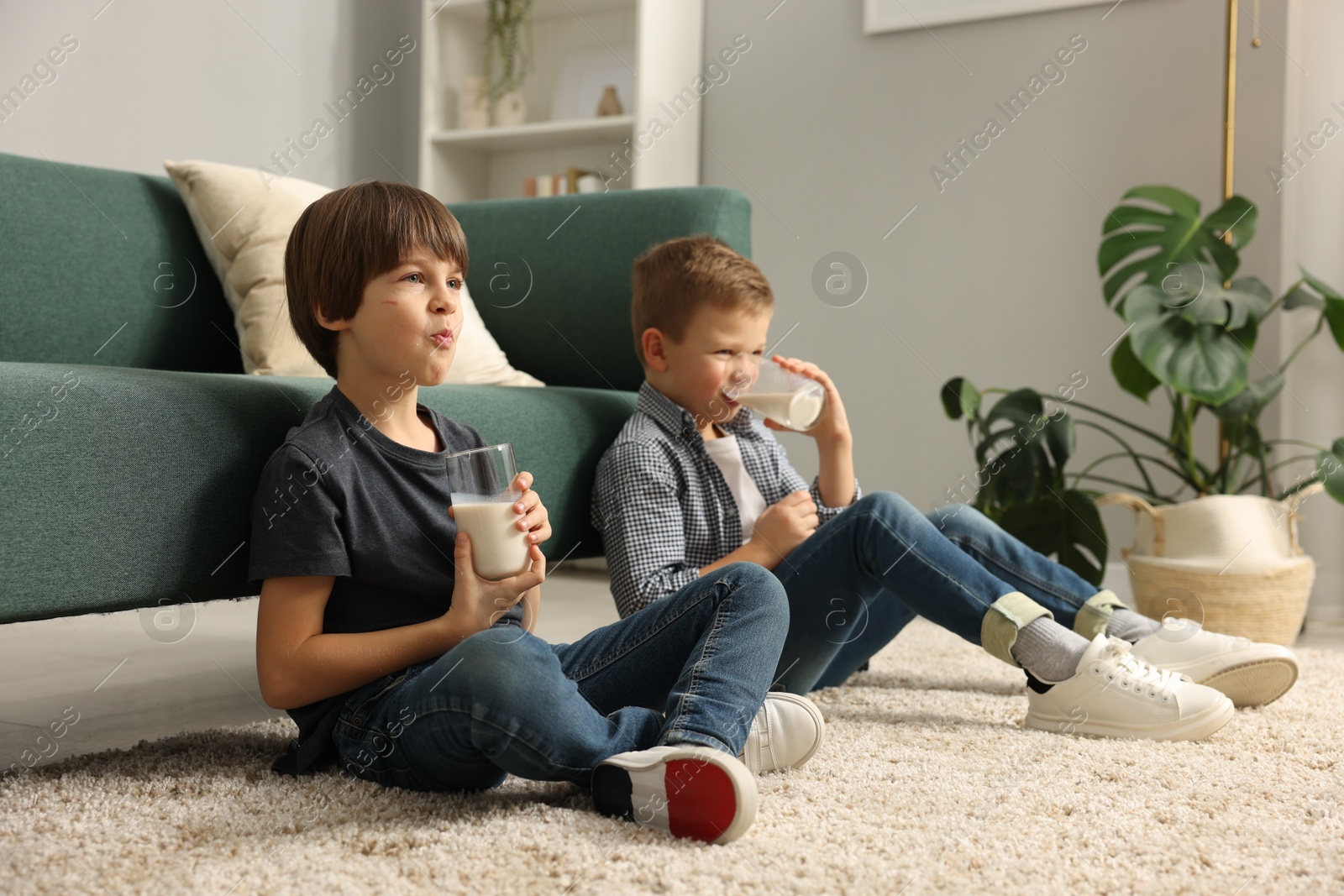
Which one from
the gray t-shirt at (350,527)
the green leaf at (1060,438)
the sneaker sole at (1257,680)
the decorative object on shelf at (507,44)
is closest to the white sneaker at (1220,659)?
the sneaker sole at (1257,680)

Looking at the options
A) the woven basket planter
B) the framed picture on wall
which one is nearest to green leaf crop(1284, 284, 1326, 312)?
the woven basket planter

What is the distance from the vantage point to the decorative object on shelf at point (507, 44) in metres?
3.25

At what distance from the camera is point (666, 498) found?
4.34 ft

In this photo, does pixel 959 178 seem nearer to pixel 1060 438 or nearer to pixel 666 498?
pixel 1060 438

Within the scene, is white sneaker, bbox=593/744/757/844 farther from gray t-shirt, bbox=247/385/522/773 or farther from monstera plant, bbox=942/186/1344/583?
monstera plant, bbox=942/186/1344/583

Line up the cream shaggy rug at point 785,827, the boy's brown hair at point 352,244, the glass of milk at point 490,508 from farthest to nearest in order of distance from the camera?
1. the boy's brown hair at point 352,244
2. the glass of milk at point 490,508
3. the cream shaggy rug at point 785,827

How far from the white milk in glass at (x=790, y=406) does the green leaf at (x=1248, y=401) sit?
1.16 m

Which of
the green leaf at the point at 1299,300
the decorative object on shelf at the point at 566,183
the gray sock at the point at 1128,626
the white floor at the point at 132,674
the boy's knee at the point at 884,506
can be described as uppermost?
the decorative object on shelf at the point at 566,183

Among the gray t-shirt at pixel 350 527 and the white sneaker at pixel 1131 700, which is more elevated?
the gray t-shirt at pixel 350 527

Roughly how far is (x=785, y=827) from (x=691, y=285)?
0.70 m

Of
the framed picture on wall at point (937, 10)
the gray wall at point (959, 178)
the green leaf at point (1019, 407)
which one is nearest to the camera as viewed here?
the green leaf at point (1019, 407)

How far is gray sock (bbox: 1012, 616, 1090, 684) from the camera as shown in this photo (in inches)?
47.9

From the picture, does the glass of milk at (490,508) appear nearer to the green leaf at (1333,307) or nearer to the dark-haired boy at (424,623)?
the dark-haired boy at (424,623)

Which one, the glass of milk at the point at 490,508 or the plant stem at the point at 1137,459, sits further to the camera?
the plant stem at the point at 1137,459
